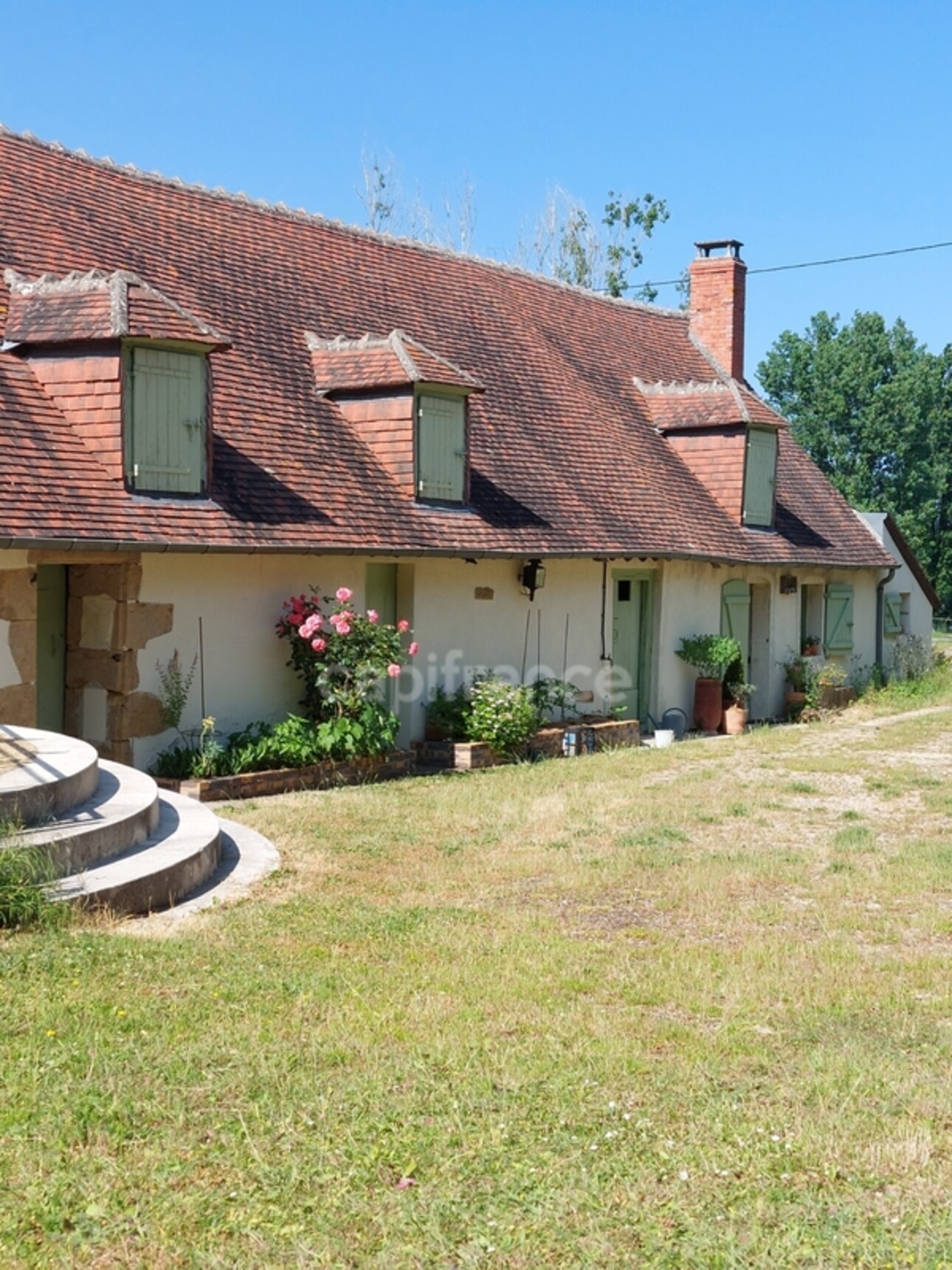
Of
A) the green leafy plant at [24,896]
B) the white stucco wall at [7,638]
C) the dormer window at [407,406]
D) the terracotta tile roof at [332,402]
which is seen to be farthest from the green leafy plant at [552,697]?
the green leafy plant at [24,896]

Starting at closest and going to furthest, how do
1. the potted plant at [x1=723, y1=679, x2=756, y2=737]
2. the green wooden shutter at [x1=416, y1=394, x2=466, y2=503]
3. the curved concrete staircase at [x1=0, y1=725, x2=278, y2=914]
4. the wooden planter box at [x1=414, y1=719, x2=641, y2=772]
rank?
the curved concrete staircase at [x1=0, y1=725, x2=278, y2=914] < the wooden planter box at [x1=414, y1=719, x2=641, y2=772] < the green wooden shutter at [x1=416, y1=394, x2=466, y2=503] < the potted plant at [x1=723, y1=679, x2=756, y2=737]

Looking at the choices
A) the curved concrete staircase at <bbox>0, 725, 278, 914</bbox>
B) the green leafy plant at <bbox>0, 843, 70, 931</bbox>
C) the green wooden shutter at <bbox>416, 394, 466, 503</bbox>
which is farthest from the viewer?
the green wooden shutter at <bbox>416, 394, 466, 503</bbox>

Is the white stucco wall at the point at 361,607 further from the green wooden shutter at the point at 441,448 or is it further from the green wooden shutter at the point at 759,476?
the green wooden shutter at the point at 759,476

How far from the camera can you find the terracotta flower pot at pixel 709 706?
63.0 ft

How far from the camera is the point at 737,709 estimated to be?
19406 millimetres

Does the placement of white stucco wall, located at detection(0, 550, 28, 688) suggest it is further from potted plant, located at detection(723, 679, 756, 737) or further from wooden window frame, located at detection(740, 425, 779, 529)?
wooden window frame, located at detection(740, 425, 779, 529)

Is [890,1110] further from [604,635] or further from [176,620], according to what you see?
[604,635]

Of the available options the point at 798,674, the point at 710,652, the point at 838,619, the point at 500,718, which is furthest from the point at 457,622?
the point at 838,619

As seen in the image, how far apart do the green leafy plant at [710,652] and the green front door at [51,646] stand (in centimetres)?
902

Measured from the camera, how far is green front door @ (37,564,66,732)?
12305 mm

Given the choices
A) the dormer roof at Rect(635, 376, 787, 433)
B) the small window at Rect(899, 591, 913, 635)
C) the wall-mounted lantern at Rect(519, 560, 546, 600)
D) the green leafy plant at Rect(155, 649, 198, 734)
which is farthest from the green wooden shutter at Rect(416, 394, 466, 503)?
the small window at Rect(899, 591, 913, 635)

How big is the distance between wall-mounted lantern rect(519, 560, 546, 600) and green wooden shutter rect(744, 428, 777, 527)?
4.97 metres

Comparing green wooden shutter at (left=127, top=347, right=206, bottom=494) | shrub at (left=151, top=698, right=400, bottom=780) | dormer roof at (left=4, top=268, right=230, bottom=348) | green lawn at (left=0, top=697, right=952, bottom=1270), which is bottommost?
green lawn at (left=0, top=697, right=952, bottom=1270)

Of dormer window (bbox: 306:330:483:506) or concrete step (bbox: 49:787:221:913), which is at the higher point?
dormer window (bbox: 306:330:483:506)
